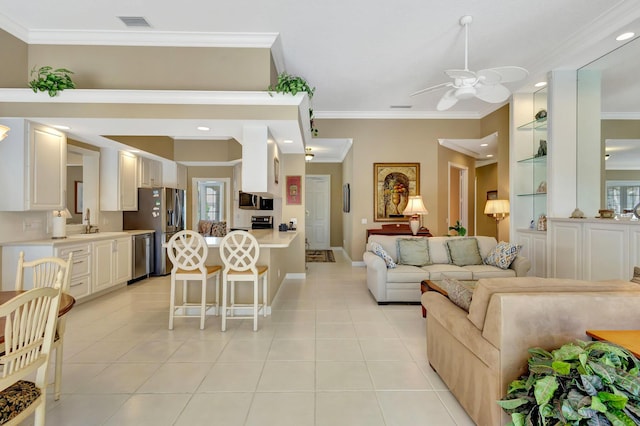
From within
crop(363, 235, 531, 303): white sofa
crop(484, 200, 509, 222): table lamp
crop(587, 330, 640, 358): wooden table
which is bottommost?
crop(363, 235, 531, 303): white sofa

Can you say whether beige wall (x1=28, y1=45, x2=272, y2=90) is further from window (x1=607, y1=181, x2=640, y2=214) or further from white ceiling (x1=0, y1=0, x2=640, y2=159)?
window (x1=607, y1=181, x2=640, y2=214)

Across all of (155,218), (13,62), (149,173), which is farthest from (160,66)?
(149,173)

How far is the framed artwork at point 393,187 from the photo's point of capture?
22.1 ft

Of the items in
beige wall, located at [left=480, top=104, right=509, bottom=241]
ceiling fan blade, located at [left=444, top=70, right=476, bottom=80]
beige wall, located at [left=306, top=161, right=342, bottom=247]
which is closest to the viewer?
ceiling fan blade, located at [left=444, top=70, right=476, bottom=80]

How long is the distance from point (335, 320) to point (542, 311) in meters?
2.43

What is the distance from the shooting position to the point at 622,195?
12.1 ft

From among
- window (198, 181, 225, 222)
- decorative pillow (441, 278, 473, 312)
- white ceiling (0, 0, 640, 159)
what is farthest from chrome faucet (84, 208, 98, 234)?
decorative pillow (441, 278, 473, 312)

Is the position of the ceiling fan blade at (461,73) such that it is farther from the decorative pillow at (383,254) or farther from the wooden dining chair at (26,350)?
the wooden dining chair at (26,350)

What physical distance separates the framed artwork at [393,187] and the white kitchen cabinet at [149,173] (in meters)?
4.78

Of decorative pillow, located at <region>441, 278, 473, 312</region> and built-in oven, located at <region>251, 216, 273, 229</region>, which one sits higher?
built-in oven, located at <region>251, 216, 273, 229</region>

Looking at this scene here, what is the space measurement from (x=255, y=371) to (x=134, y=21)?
3.70 metres

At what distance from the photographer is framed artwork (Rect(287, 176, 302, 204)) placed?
6.06 meters

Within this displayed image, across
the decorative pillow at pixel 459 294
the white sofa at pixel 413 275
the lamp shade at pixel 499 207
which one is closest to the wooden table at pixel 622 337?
the decorative pillow at pixel 459 294

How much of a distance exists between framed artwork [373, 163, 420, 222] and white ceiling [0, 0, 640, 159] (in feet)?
8.15
